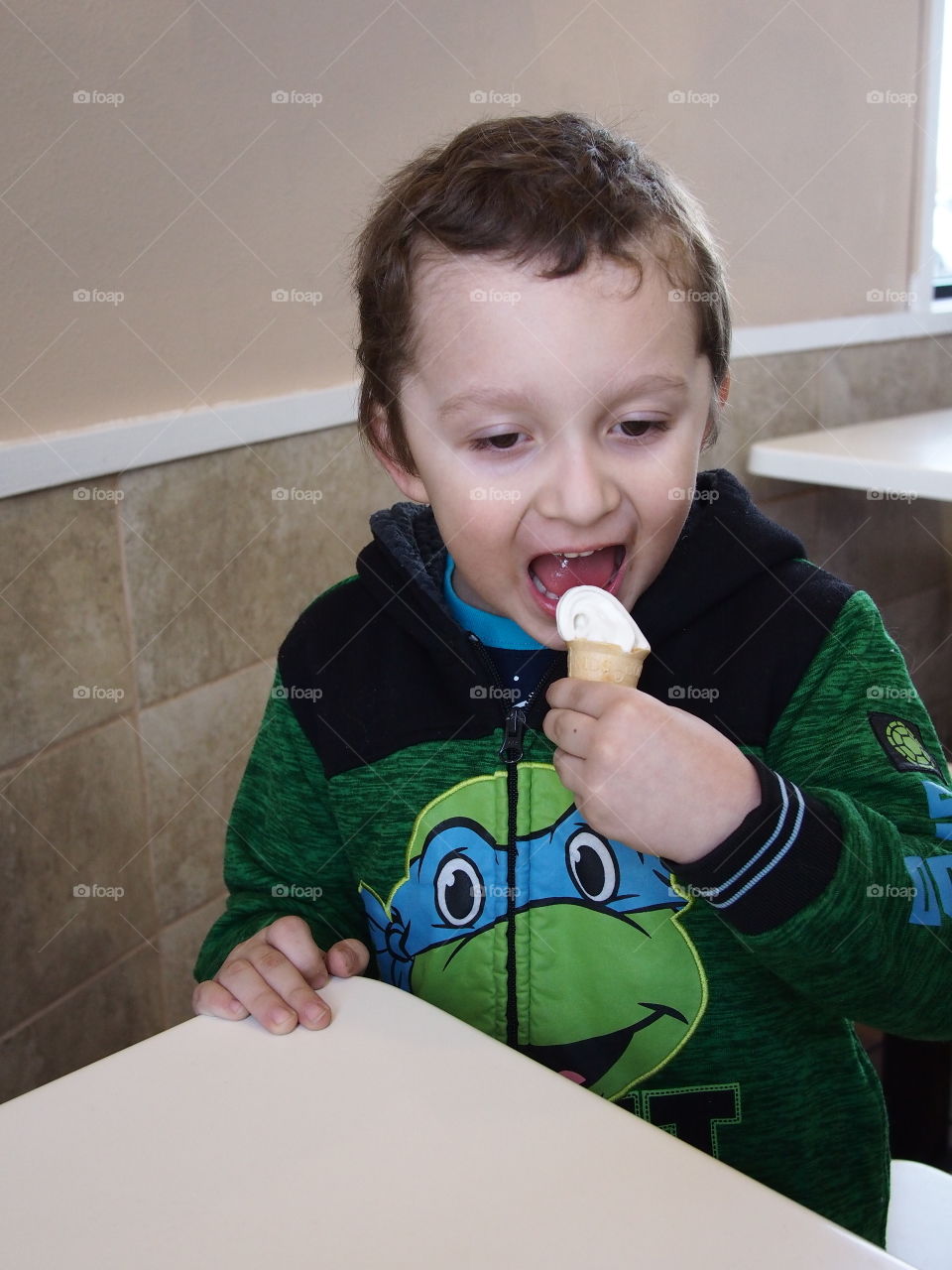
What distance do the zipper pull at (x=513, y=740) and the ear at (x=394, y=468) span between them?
224 millimetres

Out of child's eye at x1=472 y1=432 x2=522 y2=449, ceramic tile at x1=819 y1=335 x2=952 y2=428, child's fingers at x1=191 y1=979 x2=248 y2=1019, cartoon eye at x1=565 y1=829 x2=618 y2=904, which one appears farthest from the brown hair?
ceramic tile at x1=819 y1=335 x2=952 y2=428

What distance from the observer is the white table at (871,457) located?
75.1 inches

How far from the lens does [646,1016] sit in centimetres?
95

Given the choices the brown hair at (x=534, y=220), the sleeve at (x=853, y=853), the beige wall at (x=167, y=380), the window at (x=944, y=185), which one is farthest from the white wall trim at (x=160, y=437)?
the window at (x=944, y=185)

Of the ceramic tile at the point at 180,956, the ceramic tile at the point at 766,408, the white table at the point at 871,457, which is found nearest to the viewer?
the ceramic tile at the point at 180,956

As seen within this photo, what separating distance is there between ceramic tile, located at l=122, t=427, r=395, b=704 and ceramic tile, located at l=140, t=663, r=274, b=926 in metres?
0.03

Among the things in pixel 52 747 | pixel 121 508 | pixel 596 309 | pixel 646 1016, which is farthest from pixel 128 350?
pixel 646 1016

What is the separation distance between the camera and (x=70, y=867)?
1.38m

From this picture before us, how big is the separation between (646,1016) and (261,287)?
3.25 feet

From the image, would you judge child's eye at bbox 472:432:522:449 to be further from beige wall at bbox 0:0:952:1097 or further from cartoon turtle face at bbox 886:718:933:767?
beige wall at bbox 0:0:952:1097

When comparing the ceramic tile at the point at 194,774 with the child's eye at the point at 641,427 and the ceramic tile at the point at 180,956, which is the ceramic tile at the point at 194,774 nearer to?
the ceramic tile at the point at 180,956

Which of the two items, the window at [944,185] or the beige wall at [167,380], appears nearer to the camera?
the beige wall at [167,380]

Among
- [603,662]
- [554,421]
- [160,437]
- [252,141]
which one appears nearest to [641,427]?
[554,421]

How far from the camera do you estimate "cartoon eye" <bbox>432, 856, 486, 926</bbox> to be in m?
0.98
